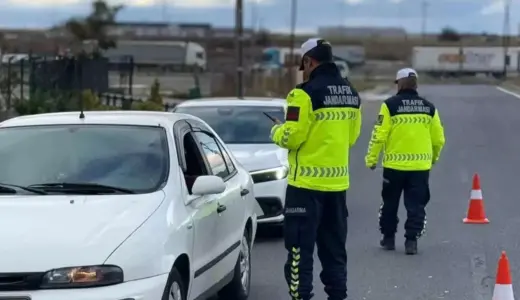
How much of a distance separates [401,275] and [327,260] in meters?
2.11

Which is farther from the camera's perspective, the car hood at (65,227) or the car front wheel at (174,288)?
the car front wheel at (174,288)

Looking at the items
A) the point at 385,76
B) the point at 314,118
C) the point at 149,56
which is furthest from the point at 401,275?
the point at 385,76

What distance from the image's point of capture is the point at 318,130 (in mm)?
7012

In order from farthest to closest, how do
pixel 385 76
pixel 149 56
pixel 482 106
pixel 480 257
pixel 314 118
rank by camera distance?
1. pixel 385 76
2. pixel 149 56
3. pixel 482 106
4. pixel 480 257
5. pixel 314 118

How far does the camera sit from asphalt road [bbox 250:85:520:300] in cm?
861

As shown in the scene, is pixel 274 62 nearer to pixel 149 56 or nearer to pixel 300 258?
pixel 149 56

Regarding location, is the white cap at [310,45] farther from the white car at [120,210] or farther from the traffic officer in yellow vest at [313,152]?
the white car at [120,210]

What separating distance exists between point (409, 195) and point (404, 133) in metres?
0.61

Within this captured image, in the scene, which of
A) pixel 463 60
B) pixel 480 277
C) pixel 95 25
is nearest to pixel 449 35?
pixel 463 60

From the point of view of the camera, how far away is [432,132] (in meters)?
10.4

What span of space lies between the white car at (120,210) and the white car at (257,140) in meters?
2.55

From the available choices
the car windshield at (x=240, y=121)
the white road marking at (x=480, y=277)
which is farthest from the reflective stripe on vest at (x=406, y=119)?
the car windshield at (x=240, y=121)

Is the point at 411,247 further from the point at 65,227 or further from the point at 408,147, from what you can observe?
the point at 65,227

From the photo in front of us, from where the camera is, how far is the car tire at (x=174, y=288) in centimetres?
564
